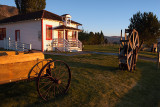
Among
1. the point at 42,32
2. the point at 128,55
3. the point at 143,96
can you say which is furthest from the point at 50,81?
the point at 42,32

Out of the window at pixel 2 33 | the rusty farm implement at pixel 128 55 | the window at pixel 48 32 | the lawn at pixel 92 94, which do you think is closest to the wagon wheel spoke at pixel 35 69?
the lawn at pixel 92 94

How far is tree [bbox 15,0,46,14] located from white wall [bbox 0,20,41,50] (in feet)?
50.0

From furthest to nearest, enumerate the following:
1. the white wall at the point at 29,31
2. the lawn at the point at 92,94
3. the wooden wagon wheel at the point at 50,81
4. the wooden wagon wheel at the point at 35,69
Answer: the white wall at the point at 29,31 → the lawn at the point at 92,94 → the wooden wagon wheel at the point at 50,81 → the wooden wagon wheel at the point at 35,69

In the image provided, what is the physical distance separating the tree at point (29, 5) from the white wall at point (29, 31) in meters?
15.2

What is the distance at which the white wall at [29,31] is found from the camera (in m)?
17.1

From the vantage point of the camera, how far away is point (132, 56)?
9531mm

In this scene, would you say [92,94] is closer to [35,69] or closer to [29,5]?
[35,69]

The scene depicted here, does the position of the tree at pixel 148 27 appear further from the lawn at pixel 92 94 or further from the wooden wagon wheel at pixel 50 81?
the wooden wagon wheel at pixel 50 81

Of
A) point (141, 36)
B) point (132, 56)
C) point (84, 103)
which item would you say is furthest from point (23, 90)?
point (141, 36)

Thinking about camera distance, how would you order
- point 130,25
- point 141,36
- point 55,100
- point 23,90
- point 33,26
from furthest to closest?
point 130,25, point 141,36, point 33,26, point 23,90, point 55,100

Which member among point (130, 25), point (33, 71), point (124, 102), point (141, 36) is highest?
point (130, 25)

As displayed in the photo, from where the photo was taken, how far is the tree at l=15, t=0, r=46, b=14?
33219 millimetres

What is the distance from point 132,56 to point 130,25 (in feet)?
70.6

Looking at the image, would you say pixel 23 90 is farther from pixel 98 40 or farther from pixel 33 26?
pixel 98 40
